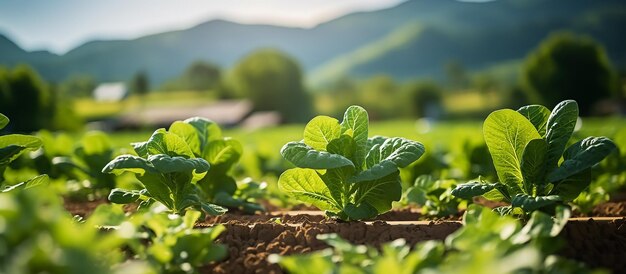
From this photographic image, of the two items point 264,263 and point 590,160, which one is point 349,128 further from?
point 590,160

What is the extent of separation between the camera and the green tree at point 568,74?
196 ft

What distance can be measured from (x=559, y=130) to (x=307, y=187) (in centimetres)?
139

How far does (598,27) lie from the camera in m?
142

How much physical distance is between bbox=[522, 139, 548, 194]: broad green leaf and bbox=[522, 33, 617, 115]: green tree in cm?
5979

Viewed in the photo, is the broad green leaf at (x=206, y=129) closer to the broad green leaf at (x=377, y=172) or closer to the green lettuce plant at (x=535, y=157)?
the broad green leaf at (x=377, y=172)

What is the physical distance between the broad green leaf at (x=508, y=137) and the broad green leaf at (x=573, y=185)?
21 cm

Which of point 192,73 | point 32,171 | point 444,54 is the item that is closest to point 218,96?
point 192,73

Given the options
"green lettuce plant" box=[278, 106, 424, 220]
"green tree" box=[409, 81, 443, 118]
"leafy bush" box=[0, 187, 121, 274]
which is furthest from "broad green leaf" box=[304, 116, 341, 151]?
"green tree" box=[409, 81, 443, 118]

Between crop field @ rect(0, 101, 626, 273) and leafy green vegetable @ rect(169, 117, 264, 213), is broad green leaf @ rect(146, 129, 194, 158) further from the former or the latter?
leafy green vegetable @ rect(169, 117, 264, 213)

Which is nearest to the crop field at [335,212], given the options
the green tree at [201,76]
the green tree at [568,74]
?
the green tree at [568,74]

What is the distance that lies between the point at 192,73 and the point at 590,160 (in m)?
140

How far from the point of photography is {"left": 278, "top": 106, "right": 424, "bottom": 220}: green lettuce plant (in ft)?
11.2

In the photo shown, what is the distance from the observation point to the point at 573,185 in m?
3.39

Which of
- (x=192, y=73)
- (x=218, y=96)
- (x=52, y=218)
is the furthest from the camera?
(x=192, y=73)
